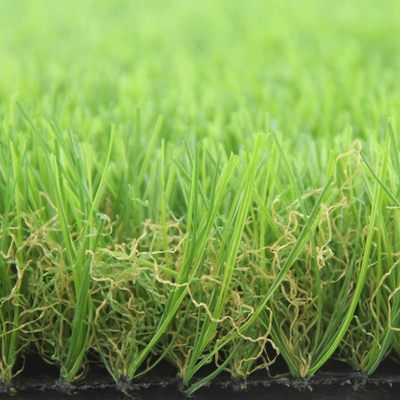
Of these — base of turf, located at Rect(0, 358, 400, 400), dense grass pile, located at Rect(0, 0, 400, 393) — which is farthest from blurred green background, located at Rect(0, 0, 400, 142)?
base of turf, located at Rect(0, 358, 400, 400)

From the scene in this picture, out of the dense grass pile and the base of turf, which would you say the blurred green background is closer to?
the dense grass pile

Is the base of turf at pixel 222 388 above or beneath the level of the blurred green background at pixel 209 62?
beneath

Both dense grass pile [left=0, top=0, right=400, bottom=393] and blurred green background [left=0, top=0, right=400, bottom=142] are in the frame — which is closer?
dense grass pile [left=0, top=0, right=400, bottom=393]

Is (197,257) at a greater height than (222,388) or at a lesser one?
greater

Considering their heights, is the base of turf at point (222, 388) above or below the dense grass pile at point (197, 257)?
below

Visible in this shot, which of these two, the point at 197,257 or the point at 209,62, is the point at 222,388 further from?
the point at 209,62

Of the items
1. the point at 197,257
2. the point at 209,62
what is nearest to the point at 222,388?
the point at 197,257

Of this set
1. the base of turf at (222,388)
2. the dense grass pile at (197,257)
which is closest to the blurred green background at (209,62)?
the dense grass pile at (197,257)

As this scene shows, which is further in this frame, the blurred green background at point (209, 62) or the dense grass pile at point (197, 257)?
the blurred green background at point (209, 62)

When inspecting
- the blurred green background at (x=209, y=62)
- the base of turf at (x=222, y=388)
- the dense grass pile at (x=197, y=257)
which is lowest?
the base of turf at (x=222, y=388)

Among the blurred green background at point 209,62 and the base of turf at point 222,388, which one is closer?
the base of turf at point 222,388

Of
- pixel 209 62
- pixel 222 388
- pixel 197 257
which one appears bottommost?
pixel 222 388

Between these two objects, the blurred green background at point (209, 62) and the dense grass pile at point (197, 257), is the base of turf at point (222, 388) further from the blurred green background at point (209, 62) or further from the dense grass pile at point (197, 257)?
the blurred green background at point (209, 62)
